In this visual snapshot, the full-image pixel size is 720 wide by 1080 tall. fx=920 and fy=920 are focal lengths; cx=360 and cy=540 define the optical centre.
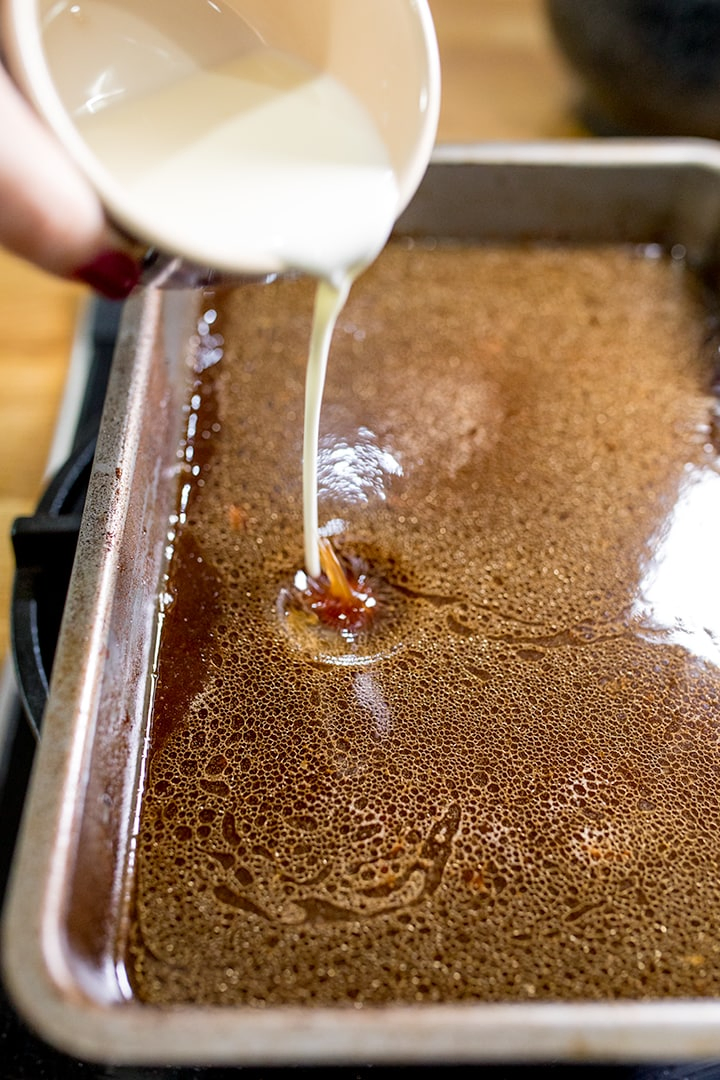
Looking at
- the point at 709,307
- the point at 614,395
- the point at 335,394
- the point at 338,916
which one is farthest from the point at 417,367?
the point at 338,916

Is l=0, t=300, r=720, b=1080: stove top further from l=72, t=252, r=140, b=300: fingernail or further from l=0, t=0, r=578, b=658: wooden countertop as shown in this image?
l=72, t=252, r=140, b=300: fingernail

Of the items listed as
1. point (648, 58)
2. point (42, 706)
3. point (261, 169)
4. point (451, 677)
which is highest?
point (261, 169)

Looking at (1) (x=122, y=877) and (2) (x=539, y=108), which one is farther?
(2) (x=539, y=108)

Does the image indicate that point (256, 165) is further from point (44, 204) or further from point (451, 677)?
point (451, 677)

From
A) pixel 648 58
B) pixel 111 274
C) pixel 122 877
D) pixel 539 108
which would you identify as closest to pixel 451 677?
pixel 122 877

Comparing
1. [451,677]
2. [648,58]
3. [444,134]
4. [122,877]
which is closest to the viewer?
[122,877]

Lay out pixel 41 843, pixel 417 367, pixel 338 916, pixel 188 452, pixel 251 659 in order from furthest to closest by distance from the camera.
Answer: pixel 417 367
pixel 188 452
pixel 251 659
pixel 338 916
pixel 41 843

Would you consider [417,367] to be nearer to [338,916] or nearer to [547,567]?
[547,567]
